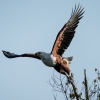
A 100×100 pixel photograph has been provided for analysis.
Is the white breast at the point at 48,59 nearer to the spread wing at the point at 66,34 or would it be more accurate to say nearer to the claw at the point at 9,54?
the spread wing at the point at 66,34

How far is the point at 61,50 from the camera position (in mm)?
9117

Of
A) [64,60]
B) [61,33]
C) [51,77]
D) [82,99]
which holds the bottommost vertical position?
[82,99]

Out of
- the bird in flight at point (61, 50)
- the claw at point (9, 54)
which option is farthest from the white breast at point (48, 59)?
the claw at point (9, 54)

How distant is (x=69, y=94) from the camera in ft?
22.5

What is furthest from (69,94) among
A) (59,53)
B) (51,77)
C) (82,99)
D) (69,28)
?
(69,28)

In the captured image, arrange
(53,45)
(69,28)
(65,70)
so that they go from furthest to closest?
(69,28) < (53,45) < (65,70)

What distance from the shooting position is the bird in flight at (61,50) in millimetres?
8398

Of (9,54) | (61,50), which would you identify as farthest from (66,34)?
(9,54)

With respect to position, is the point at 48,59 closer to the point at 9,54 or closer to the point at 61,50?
the point at 61,50

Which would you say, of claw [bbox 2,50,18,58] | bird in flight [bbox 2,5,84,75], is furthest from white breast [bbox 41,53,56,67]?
claw [bbox 2,50,18,58]

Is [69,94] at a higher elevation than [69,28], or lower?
lower

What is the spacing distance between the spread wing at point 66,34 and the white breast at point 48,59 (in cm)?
34

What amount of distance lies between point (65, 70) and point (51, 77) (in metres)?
0.85

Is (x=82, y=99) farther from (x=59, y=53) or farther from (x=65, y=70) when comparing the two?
(x=59, y=53)
